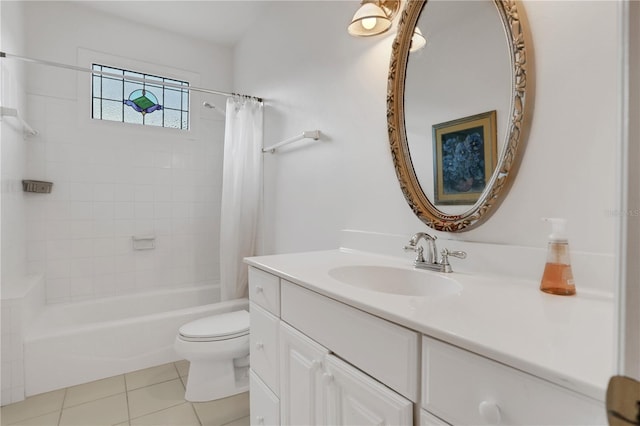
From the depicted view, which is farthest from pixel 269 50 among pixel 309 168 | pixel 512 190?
pixel 512 190

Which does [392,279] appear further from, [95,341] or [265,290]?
[95,341]

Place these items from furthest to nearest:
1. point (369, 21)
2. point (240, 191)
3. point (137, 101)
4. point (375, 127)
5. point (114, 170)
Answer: point (137, 101) → point (114, 170) → point (240, 191) → point (375, 127) → point (369, 21)

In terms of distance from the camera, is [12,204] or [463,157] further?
[12,204]

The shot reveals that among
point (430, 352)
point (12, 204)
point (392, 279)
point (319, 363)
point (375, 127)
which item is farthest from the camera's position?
point (12, 204)

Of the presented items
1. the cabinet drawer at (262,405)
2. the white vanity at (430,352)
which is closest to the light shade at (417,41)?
the white vanity at (430,352)

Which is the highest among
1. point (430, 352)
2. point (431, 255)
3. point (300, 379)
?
point (431, 255)

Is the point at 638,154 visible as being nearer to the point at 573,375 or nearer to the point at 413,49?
the point at 573,375

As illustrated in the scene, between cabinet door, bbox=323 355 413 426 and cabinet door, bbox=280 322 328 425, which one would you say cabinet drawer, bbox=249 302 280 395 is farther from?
cabinet door, bbox=323 355 413 426

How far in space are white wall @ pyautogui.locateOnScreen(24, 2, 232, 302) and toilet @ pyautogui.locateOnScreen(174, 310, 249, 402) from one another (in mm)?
1266

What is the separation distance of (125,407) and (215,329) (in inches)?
24.5

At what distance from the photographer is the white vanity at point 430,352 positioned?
458 millimetres

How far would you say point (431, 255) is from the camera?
1.13 meters

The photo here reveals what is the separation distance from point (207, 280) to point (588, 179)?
302 cm

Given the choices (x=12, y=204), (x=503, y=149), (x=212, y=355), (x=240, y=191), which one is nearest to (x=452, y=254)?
(x=503, y=149)
